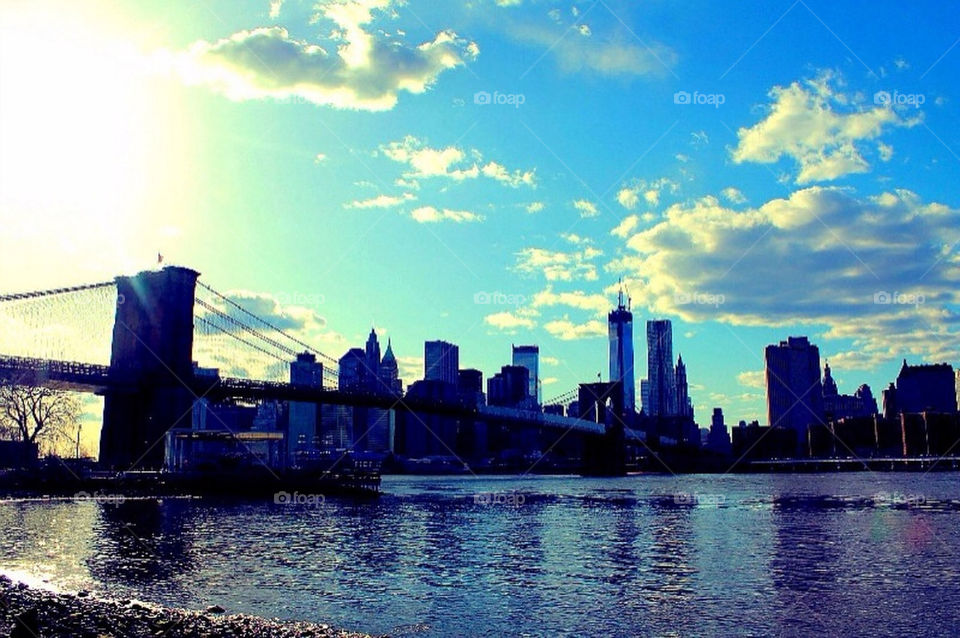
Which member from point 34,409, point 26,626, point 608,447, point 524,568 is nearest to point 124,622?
point 26,626

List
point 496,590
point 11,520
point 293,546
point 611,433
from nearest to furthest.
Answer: point 496,590 < point 293,546 < point 11,520 < point 611,433

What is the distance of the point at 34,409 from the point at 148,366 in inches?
451

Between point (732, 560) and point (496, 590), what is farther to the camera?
point (732, 560)

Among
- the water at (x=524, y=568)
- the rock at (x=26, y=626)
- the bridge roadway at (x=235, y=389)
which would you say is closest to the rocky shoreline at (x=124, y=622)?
the rock at (x=26, y=626)

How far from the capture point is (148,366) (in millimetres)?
90625

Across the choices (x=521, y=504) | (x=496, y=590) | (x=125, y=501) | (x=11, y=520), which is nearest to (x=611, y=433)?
(x=521, y=504)

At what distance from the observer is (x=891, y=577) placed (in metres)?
27.8

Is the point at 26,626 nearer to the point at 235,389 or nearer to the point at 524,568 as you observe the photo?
the point at 524,568

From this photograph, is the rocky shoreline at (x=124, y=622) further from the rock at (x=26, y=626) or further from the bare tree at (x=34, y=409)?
the bare tree at (x=34, y=409)

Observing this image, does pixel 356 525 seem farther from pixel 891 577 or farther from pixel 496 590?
pixel 891 577

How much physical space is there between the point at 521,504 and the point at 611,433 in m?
107

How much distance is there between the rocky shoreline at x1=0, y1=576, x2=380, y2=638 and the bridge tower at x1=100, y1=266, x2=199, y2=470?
68732 mm

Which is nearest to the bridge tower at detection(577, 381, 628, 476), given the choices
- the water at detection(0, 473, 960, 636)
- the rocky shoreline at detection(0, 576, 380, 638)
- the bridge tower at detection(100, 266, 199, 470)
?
the bridge tower at detection(100, 266, 199, 470)

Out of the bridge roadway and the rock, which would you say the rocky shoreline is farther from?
the bridge roadway
